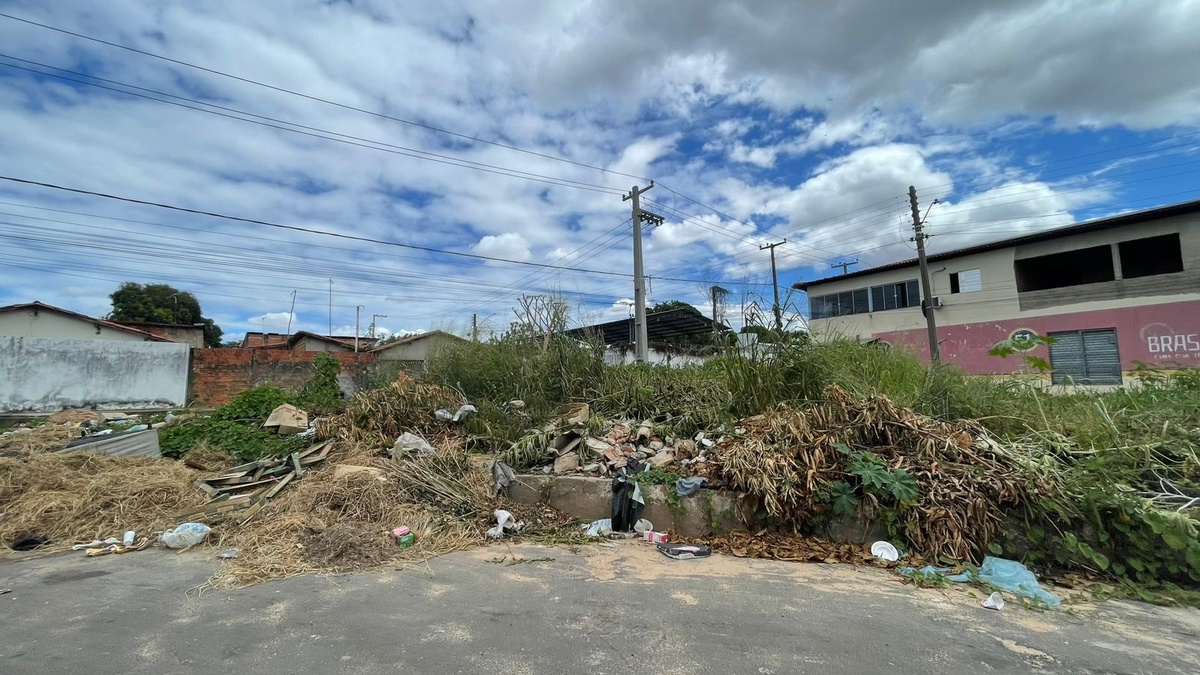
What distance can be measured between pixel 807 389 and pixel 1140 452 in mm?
2593

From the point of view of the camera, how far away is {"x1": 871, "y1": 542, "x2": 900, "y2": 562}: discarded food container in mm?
3947

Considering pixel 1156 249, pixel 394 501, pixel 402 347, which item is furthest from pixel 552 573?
pixel 1156 249

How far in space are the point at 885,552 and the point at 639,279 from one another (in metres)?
12.9

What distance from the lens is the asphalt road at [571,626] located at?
8.48 feet

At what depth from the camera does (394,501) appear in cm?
523

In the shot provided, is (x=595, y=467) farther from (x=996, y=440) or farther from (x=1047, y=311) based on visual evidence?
(x=1047, y=311)

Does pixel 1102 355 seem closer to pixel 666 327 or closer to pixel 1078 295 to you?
pixel 1078 295

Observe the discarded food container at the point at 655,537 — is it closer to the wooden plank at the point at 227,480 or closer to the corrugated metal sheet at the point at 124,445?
the wooden plank at the point at 227,480

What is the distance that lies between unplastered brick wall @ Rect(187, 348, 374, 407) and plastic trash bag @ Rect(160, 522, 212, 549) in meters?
11.0

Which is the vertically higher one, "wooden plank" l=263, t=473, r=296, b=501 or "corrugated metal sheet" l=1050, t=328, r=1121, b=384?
"corrugated metal sheet" l=1050, t=328, r=1121, b=384

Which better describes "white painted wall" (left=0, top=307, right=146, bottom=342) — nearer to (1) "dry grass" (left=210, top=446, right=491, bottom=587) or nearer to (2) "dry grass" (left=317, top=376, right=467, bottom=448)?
(2) "dry grass" (left=317, top=376, right=467, bottom=448)

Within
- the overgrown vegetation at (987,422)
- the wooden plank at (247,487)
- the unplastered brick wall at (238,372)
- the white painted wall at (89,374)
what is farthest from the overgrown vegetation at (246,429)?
the white painted wall at (89,374)

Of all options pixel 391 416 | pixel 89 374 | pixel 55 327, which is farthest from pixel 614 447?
pixel 55 327

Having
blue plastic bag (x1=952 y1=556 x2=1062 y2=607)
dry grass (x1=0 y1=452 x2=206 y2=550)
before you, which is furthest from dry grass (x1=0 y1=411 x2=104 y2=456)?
blue plastic bag (x1=952 y1=556 x2=1062 y2=607)
